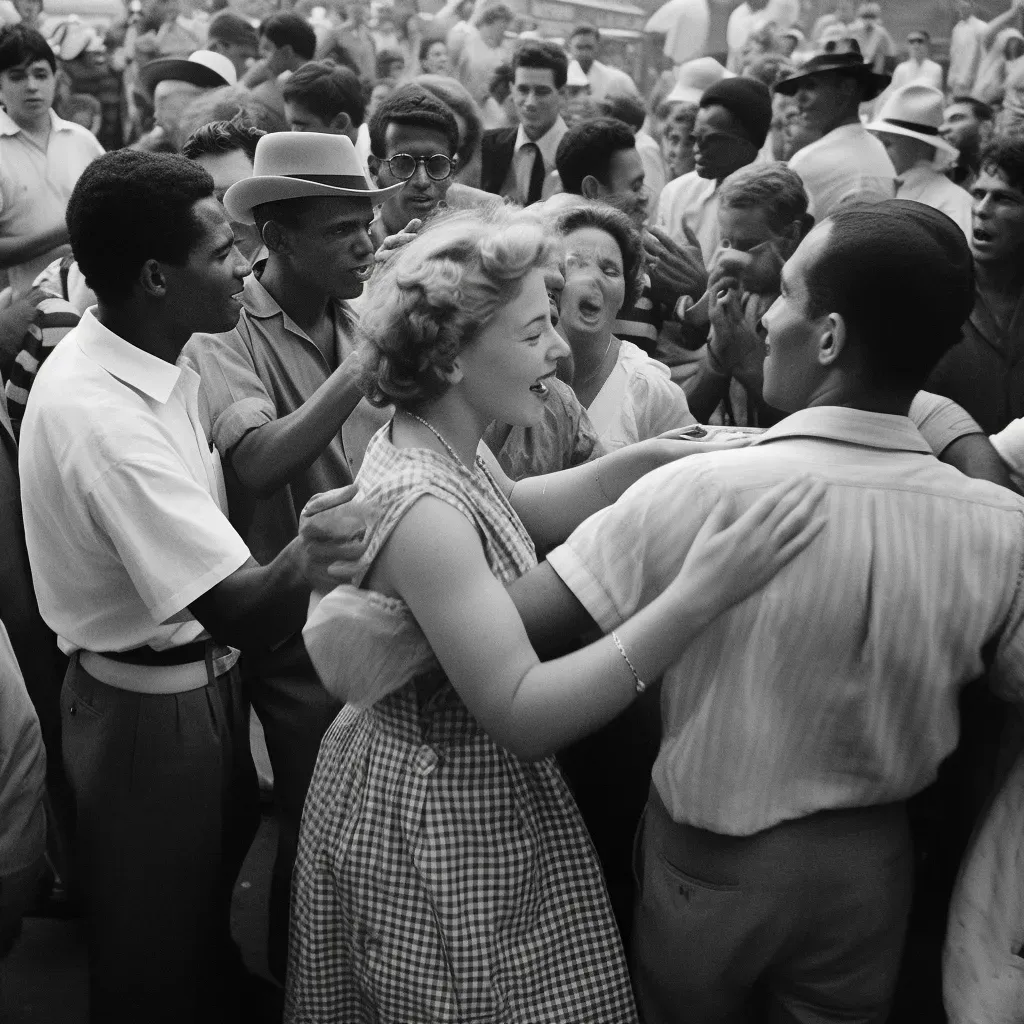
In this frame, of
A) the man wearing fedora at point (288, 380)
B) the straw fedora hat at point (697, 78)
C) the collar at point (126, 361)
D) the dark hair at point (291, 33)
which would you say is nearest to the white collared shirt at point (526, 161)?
the straw fedora hat at point (697, 78)

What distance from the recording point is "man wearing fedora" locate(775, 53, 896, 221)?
5.22 meters

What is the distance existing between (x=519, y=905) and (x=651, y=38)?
11.1m

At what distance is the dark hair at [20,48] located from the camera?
5391 mm

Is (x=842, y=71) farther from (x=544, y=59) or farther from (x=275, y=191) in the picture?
(x=275, y=191)

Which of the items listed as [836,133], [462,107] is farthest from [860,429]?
[836,133]

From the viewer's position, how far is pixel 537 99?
622 centimetres

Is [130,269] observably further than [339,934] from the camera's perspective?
Yes

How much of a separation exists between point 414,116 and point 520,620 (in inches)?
90.2

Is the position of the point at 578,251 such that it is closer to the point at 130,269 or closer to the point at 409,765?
the point at 130,269

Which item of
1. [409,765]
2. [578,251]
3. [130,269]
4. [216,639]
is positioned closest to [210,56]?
[578,251]

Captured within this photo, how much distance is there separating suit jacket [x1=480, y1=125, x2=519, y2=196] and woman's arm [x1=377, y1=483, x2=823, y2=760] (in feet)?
15.2

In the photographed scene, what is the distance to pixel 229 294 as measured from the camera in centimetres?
232

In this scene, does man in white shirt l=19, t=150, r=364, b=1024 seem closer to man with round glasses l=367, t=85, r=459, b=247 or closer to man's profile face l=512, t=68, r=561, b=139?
man with round glasses l=367, t=85, r=459, b=247

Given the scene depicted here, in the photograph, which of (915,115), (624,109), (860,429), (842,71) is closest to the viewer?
(860,429)
